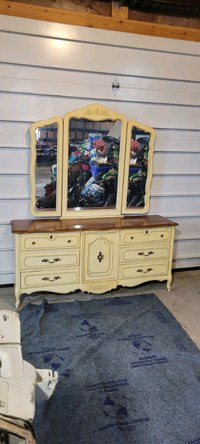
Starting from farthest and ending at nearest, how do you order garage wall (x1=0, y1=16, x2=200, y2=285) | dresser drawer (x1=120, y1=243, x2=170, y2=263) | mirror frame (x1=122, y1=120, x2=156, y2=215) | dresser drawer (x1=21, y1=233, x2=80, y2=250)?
1. mirror frame (x1=122, y1=120, x2=156, y2=215)
2. dresser drawer (x1=120, y1=243, x2=170, y2=263)
3. garage wall (x1=0, y1=16, x2=200, y2=285)
4. dresser drawer (x1=21, y1=233, x2=80, y2=250)

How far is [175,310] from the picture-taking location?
312 cm

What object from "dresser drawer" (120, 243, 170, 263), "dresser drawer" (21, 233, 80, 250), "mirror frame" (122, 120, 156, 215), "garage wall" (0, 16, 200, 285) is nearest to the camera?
"dresser drawer" (21, 233, 80, 250)

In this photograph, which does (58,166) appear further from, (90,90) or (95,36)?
(95,36)

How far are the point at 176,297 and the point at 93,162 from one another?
1582mm

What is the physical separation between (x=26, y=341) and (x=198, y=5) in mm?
3508

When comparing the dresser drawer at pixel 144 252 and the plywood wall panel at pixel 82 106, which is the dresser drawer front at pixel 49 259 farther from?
the plywood wall panel at pixel 82 106

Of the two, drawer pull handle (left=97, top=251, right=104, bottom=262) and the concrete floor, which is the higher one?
drawer pull handle (left=97, top=251, right=104, bottom=262)

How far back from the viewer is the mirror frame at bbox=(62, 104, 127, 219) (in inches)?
125

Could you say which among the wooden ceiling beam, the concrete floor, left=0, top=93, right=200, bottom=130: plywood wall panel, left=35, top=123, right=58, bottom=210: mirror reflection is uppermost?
the wooden ceiling beam

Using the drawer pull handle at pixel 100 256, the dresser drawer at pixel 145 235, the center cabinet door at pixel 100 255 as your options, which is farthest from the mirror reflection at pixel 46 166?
the dresser drawer at pixel 145 235

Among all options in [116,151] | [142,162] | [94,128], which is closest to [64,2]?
[94,128]

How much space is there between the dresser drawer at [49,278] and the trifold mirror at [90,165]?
1.93ft

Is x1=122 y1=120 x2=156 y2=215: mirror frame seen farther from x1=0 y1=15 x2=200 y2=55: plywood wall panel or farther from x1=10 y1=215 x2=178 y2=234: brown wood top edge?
x1=0 y1=15 x2=200 y2=55: plywood wall panel

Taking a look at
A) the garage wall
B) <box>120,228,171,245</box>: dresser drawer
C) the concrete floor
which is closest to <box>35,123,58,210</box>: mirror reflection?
the garage wall
